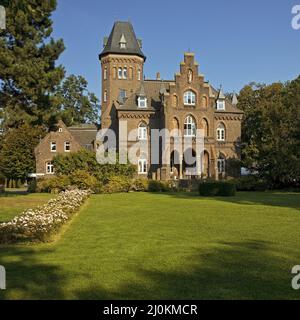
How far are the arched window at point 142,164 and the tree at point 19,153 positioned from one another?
19886mm

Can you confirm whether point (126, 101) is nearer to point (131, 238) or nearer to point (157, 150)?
point (157, 150)

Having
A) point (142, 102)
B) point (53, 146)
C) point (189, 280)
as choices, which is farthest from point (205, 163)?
point (189, 280)

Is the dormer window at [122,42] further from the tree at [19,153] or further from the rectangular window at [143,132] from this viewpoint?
the tree at [19,153]

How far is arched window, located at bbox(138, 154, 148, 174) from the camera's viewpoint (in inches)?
2052

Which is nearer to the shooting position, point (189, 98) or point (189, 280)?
point (189, 280)

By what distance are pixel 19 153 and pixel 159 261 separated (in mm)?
57157

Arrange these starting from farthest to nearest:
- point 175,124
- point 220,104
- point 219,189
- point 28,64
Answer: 1. point 220,104
2. point 175,124
3. point 219,189
4. point 28,64

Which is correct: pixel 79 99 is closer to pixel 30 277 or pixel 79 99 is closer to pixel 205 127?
pixel 205 127

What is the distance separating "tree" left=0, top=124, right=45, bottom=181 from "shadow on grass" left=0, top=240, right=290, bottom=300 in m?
55.0

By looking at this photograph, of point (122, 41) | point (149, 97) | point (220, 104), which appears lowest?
A: point (220, 104)

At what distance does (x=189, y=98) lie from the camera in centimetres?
5253

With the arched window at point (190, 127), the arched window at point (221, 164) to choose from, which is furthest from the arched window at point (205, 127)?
the arched window at point (221, 164)

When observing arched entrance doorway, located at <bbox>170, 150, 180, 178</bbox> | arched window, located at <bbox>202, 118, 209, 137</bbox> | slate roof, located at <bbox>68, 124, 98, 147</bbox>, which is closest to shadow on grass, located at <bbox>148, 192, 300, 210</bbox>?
arched entrance doorway, located at <bbox>170, 150, 180, 178</bbox>
